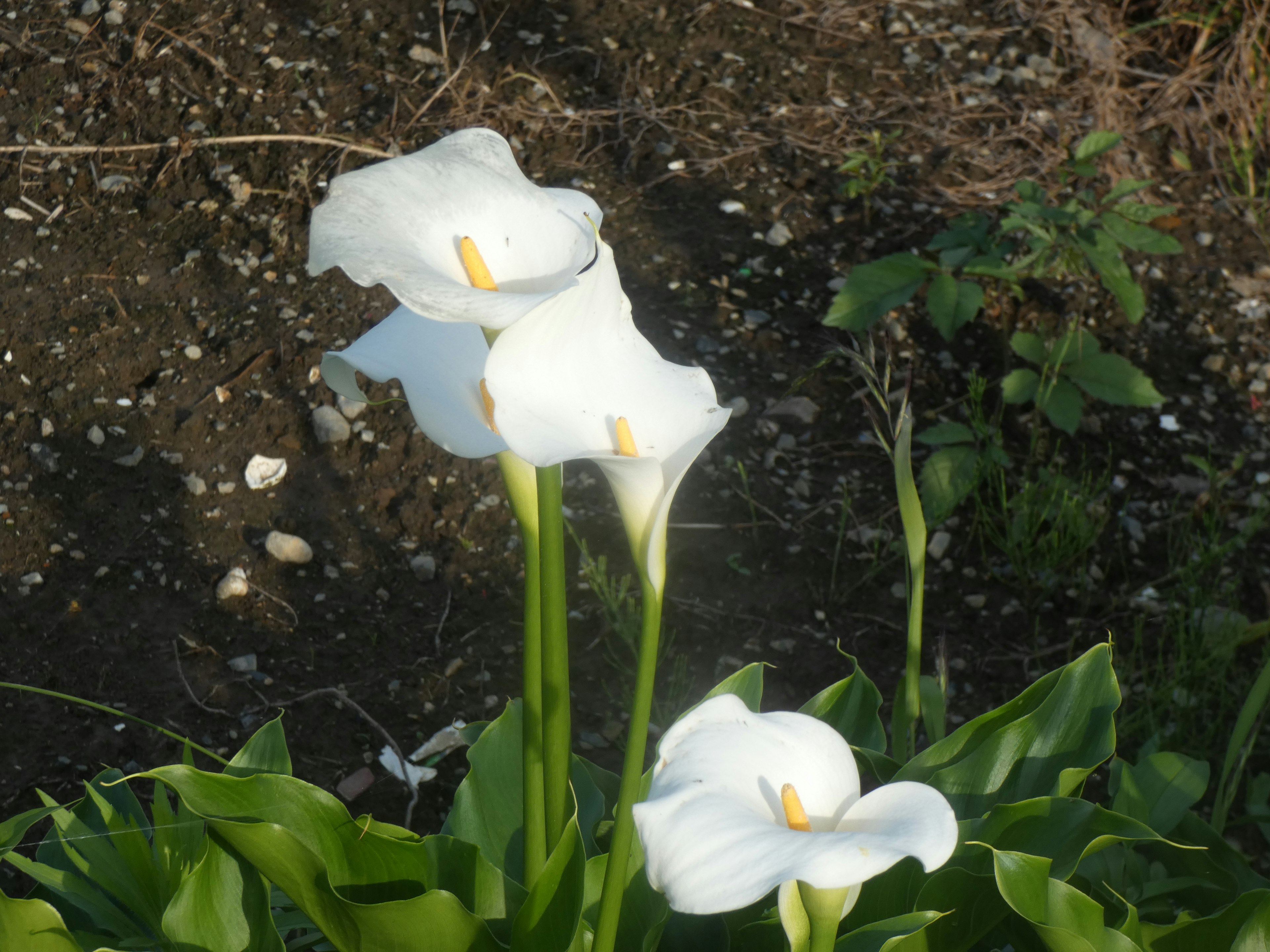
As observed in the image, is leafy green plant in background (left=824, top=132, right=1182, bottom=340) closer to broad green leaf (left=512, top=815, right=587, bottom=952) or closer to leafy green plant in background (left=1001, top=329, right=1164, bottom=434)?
leafy green plant in background (left=1001, top=329, right=1164, bottom=434)

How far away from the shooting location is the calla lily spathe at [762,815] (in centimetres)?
57

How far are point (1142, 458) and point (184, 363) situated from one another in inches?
68.5

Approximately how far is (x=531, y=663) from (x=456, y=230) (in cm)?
31

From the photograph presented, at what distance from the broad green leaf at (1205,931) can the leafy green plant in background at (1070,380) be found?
3.24 ft

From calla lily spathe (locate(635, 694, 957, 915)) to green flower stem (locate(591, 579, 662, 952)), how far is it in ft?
0.12

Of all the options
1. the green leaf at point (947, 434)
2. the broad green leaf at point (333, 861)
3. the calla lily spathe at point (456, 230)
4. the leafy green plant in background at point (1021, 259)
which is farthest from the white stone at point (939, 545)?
the calla lily spathe at point (456, 230)

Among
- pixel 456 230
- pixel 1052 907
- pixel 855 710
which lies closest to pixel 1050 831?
pixel 1052 907

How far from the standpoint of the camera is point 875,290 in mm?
1936

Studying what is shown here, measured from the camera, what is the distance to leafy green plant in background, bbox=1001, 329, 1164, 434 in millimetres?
1893

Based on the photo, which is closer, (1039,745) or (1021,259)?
(1039,745)

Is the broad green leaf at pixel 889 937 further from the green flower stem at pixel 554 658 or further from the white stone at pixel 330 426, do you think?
the white stone at pixel 330 426

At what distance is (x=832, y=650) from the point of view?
1.74 m

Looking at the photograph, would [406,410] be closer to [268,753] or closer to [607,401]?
[268,753]

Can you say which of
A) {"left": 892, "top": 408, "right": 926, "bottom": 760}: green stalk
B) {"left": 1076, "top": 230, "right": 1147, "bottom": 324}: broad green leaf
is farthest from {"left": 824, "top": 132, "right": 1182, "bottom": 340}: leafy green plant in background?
{"left": 892, "top": 408, "right": 926, "bottom": 760}: green stalk
